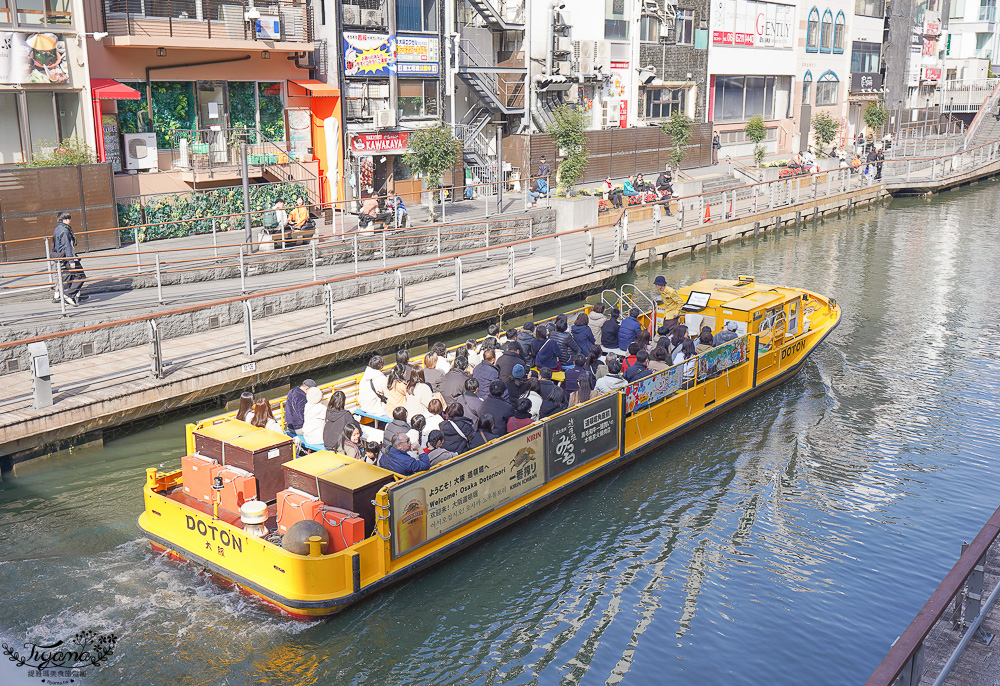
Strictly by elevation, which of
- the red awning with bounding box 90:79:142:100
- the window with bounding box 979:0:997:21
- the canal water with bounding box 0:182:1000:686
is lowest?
the canal water with bounding box 0:182:1000:686

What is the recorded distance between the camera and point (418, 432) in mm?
13039

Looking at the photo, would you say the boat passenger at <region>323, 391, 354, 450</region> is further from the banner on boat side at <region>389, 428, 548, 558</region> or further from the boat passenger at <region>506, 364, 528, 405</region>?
the boat passenger at <region>506, 364, 528, 405</region>

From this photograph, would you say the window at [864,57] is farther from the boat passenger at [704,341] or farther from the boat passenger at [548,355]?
the boat passenger at [548,355]

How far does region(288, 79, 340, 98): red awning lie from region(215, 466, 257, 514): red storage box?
71.7ft

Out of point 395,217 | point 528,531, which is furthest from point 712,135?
point 528,531

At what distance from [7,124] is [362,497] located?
778 inches

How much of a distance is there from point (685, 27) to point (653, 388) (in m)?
38.0

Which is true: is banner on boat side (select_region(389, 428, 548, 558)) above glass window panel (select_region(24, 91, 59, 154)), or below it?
below

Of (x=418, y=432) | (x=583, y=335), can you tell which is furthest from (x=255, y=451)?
(x=583, y=335)

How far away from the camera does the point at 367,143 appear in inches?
1304

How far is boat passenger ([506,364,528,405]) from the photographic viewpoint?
1446 centimetres

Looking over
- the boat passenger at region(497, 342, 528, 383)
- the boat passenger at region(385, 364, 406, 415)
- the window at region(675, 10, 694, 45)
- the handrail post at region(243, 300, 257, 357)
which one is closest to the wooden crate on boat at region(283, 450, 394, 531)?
the boat passenger at region(385, 364, 406, 415)

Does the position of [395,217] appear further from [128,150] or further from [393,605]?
[393,605]

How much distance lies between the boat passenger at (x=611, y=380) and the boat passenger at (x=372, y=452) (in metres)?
3.98
